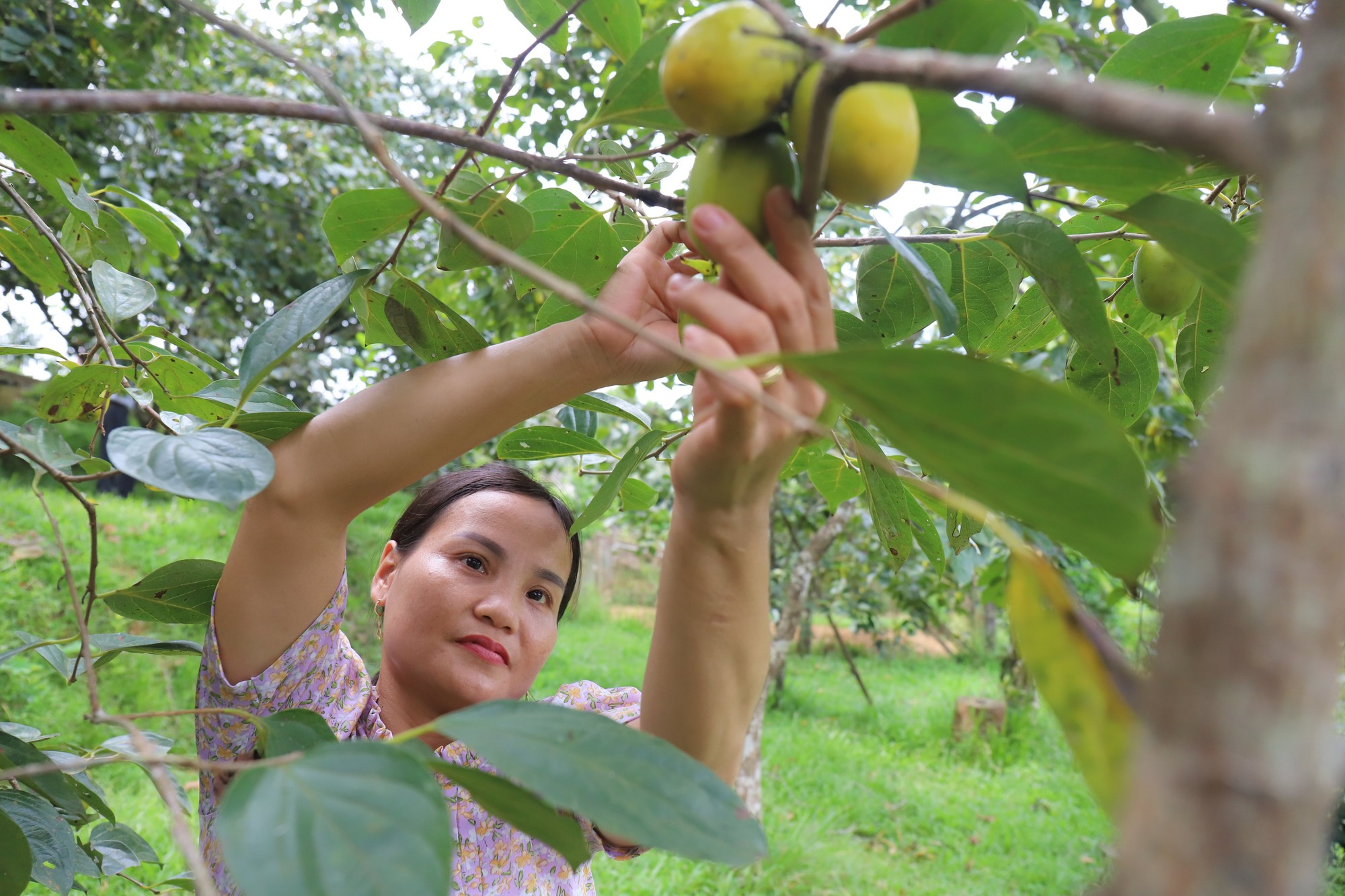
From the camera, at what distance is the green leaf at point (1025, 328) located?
879mm

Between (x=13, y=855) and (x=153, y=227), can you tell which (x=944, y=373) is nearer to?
(x=13, y=855)

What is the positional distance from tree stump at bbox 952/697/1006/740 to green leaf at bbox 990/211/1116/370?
16.9 feet

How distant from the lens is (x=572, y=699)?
1.27m

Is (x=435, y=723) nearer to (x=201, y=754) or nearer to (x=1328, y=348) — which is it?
(x=1328, y=348)

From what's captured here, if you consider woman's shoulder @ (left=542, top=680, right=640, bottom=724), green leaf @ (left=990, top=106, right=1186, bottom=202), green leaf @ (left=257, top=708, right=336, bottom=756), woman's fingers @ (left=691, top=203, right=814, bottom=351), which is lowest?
woman's shoulder @ (left=542, top=680, right=640, bottom=724)

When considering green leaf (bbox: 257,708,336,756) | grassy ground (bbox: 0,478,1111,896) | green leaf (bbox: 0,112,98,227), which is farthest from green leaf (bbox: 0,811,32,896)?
grassy ground (bbox: 0,478,1111,896)

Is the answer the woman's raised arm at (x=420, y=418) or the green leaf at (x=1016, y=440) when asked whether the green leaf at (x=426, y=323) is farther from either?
the green leaf at (x=1016, y=440)

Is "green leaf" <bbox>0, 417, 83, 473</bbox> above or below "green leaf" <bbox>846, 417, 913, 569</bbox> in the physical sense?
below

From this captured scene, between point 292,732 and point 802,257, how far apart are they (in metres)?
0.42

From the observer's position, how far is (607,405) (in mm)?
1005

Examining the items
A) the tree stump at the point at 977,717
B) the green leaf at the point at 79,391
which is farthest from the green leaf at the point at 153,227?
the tree stump at the point at 977,717

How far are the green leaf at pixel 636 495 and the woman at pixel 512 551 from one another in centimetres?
12

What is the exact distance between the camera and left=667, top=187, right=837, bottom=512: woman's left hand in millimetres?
433

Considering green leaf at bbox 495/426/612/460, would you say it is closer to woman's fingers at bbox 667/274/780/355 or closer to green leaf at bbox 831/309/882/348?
green leaf at bbox 831/309/882/348
